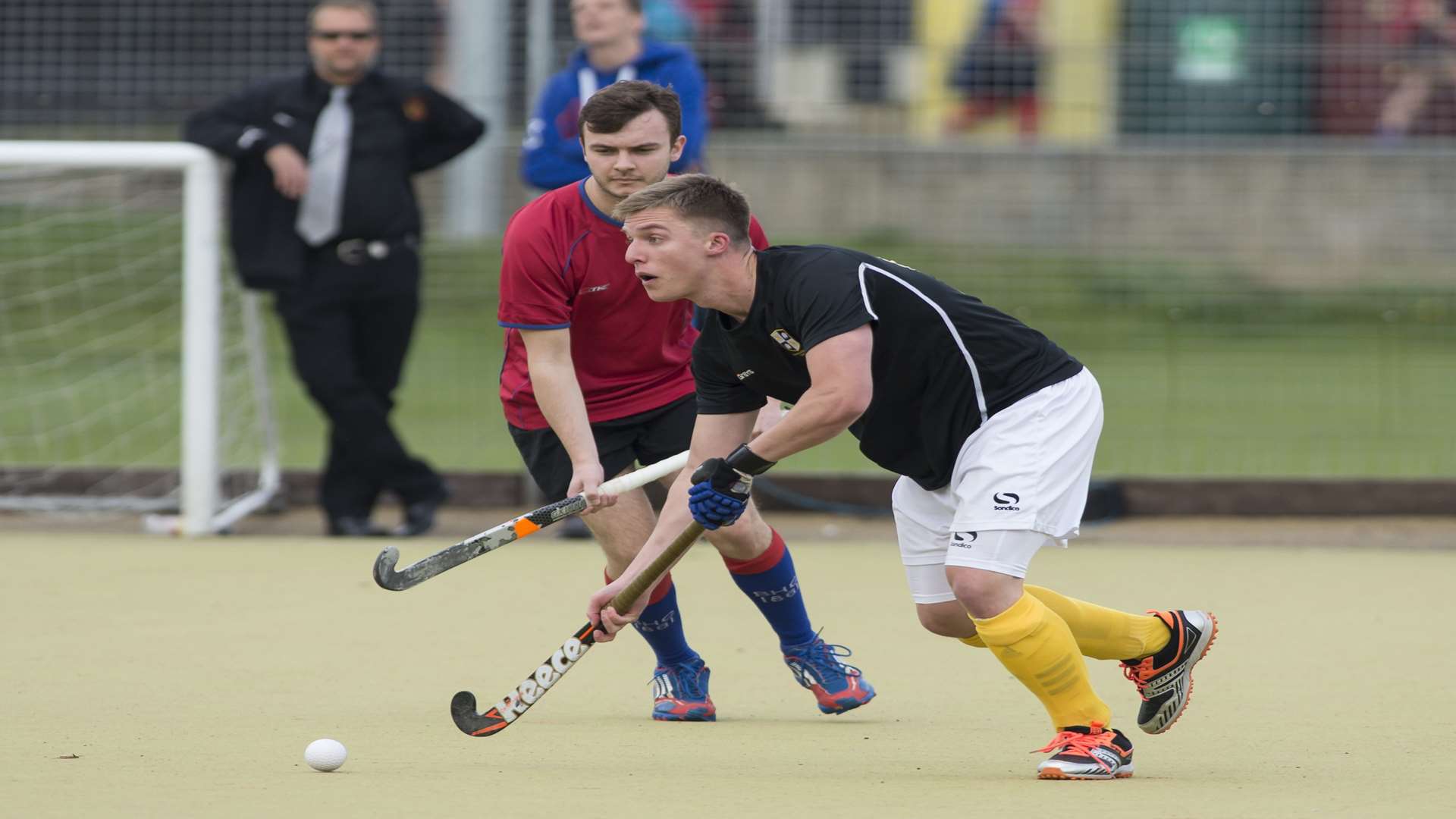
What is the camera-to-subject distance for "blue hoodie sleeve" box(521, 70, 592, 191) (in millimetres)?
7117

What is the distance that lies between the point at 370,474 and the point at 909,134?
12.2 feet

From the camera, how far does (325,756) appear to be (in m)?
3.93

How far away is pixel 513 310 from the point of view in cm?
463

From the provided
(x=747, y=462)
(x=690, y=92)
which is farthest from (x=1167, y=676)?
(x=690, y=92)

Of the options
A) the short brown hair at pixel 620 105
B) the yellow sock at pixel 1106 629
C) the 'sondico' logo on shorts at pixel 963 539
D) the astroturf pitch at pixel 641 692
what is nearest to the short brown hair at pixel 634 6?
the astroturf pitch at pixel 641 692

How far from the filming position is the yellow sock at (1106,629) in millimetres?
4211

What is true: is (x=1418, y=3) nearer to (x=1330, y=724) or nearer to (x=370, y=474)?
(x=370, y=474)

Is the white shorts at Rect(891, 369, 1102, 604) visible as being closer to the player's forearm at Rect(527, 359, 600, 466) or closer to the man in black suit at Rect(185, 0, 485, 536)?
the player's forearm at Rect(527, 359, 600, 466)

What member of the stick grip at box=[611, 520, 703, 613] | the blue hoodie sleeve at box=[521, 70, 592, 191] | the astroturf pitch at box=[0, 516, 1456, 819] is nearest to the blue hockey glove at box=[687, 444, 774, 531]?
the stick grip at box=[611, 520, 703, 613]

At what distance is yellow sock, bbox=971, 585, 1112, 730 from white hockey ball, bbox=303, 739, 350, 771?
4.17 ft

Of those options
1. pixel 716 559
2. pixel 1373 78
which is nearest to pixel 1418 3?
pixel 1373 78

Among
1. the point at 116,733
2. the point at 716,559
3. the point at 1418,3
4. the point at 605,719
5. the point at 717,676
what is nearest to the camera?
the point at 116,733

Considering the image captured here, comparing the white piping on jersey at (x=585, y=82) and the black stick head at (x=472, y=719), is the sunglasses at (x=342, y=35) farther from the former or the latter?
the black stick head at (x=472, y=719)

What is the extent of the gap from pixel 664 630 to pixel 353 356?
10.7 feet
